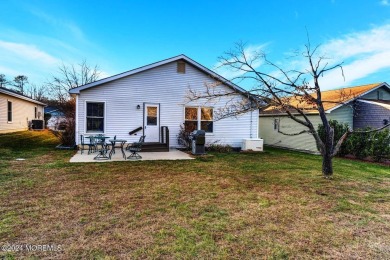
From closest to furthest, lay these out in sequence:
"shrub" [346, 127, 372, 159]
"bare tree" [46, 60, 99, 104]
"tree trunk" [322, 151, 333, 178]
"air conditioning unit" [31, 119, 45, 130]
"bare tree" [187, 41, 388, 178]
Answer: "bare tree" [187, 41, 388, 178]
"tree trunk" [322, 151, 333, 178]
"shrub" [346, 127, 372, 159]
"air conditioning unit" [31, 119, 45, 130]
"bare tree" [46, 60, 99, 104]

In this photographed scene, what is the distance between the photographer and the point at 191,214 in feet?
12.5

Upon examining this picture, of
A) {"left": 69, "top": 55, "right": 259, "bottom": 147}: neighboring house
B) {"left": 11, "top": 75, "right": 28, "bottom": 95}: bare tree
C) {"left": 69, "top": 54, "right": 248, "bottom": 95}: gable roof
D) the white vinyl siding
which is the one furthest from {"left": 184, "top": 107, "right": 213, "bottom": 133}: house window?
{"left": 11, "top": 75, "right": 28, "bottom": 95}: bare tree

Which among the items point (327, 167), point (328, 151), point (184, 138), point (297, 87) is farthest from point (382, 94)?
point (184, 138)

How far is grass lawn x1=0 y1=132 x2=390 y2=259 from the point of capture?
2.81 meters

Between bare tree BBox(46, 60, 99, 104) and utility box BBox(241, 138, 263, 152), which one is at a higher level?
bare tree BBox(46, 60, 99, 104)

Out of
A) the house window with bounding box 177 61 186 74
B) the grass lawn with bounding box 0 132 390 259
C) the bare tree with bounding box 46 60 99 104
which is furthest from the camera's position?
the bare tree with bounding box 46 60 99 104

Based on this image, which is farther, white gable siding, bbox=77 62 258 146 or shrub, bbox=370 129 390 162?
white gable siding, bbox=77 62 258 146

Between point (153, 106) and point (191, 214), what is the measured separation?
8947 millimetres

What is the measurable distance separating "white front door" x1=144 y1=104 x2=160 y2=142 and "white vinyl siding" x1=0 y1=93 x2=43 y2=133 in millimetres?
12613

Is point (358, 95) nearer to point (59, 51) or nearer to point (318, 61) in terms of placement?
point (318, 61)

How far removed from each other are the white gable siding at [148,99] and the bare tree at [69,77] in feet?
52.1

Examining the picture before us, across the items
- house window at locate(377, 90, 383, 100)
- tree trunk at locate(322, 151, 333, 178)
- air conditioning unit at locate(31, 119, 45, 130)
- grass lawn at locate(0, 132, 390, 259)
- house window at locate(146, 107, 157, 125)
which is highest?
house window at locate(377, 90, 383, 100)

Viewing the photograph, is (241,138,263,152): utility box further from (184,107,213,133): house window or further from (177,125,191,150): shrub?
(177,125,191,150): shrub

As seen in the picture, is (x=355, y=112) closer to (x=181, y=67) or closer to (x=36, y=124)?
(x=181, y=67)
